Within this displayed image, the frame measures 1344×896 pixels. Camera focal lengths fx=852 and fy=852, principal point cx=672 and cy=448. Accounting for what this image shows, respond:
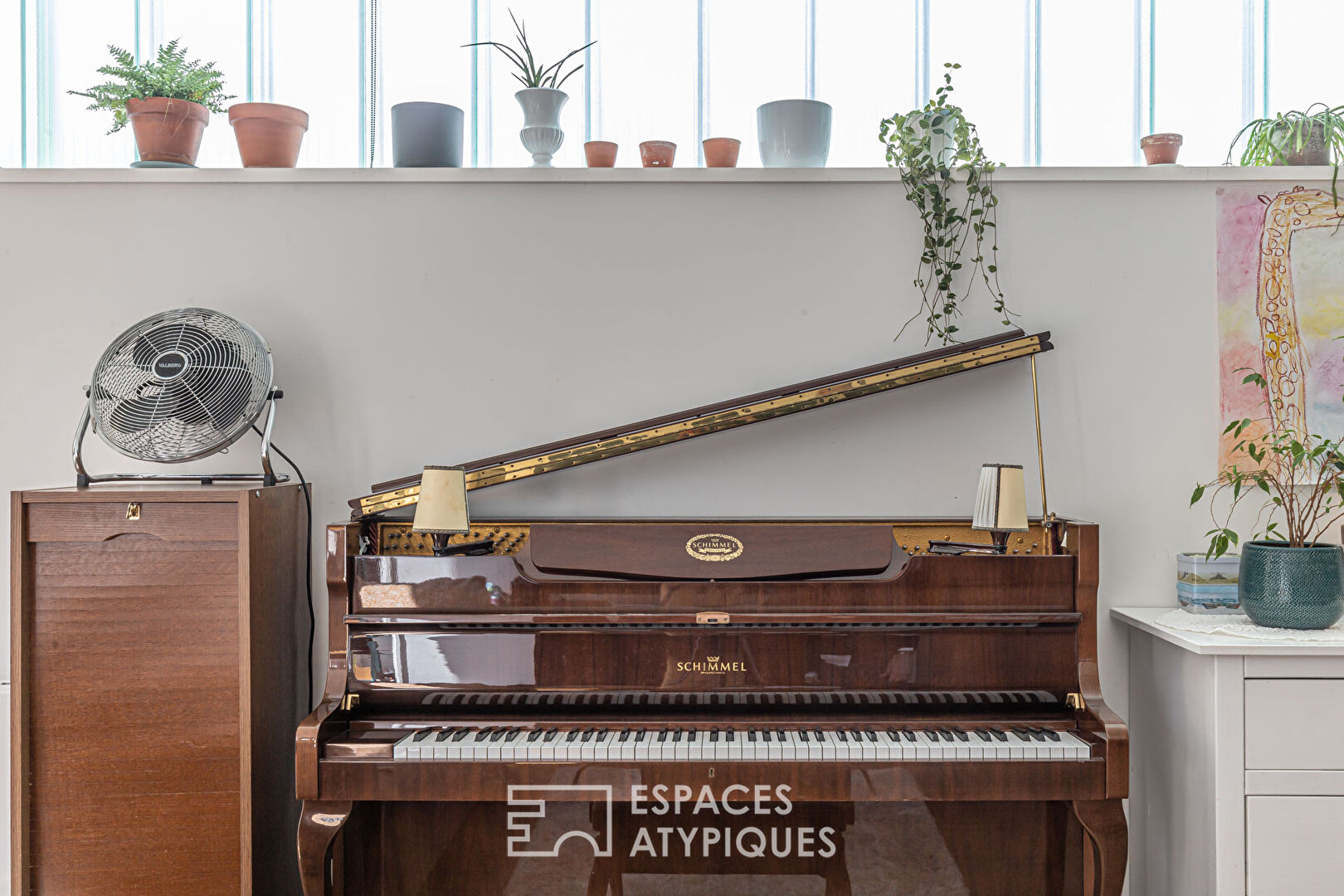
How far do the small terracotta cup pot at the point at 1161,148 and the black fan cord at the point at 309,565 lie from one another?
2.59 metres

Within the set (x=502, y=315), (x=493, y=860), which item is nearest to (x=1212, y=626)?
(x=493, y=860)

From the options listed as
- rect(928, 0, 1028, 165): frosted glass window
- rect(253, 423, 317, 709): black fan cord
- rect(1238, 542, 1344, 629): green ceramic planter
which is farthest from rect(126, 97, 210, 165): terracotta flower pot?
rect(1238, 542, 1344, 629): green ceramic planter

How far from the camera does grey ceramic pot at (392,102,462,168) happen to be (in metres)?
2.47

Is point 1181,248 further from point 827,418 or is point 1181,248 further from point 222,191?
point 222,191

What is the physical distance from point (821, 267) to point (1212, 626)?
1345 mm

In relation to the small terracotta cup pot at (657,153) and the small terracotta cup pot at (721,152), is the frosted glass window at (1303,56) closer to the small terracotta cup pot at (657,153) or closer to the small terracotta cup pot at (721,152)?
the small terracotta cup pot at (721,152)

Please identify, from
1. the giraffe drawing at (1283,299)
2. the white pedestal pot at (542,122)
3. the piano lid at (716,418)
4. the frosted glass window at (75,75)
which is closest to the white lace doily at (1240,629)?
the giraffe drawing at (1283,299)

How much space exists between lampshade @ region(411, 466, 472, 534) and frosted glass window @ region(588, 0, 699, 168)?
1290 millimetres

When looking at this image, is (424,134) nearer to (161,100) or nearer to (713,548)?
(161,100)

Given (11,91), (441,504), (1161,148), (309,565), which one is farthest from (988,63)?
(11,91)

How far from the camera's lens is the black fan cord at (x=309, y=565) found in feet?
7.71

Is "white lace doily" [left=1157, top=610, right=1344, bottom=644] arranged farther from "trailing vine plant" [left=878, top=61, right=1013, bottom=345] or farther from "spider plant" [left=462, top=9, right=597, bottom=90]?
"spider plant" [left=462, top=9, right=597, bottom=90]

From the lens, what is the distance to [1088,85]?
2.68m

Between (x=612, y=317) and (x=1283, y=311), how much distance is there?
6.24 feet
